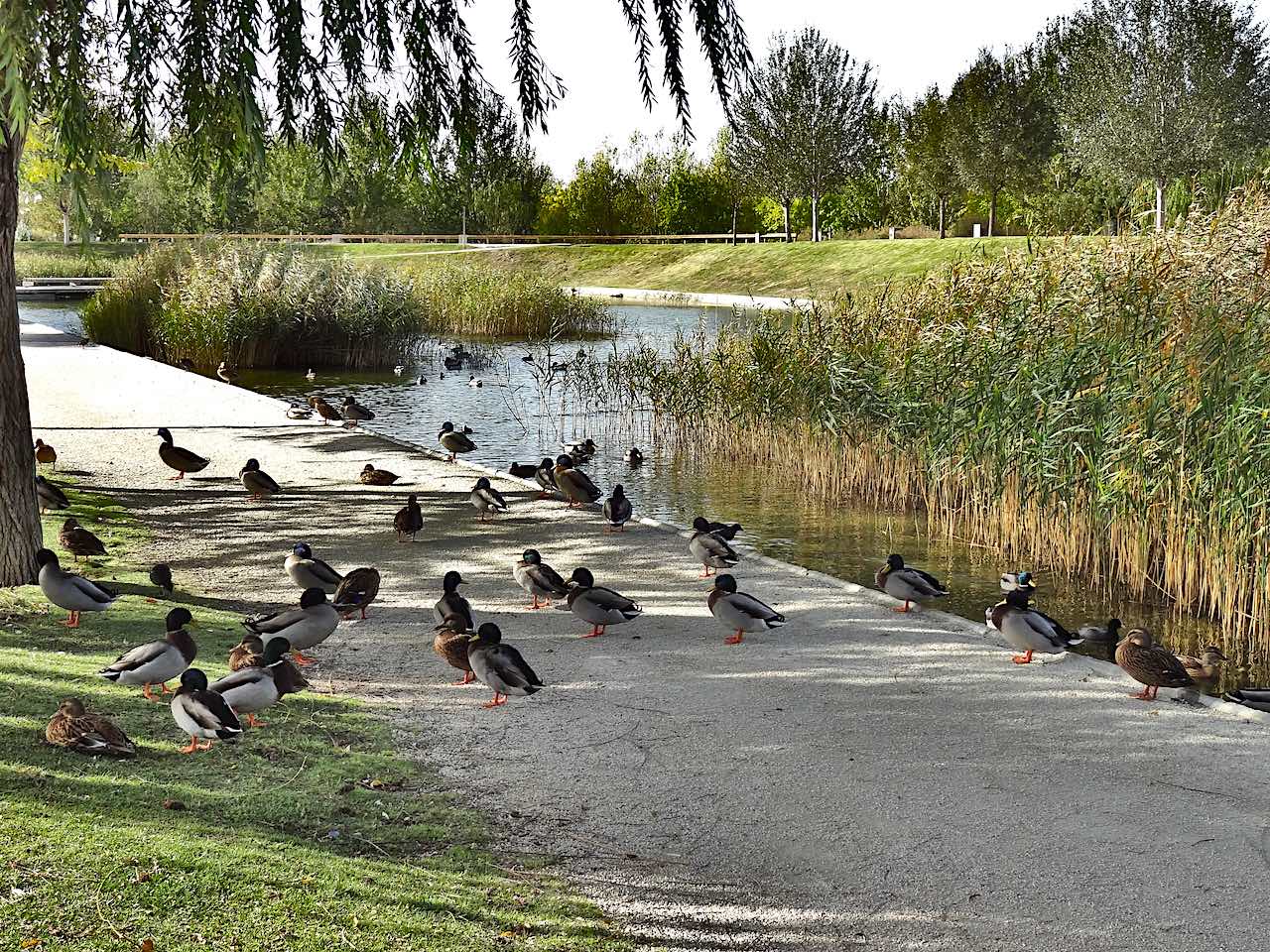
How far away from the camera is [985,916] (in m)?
4.73

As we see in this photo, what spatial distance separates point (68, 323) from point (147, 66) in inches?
1476

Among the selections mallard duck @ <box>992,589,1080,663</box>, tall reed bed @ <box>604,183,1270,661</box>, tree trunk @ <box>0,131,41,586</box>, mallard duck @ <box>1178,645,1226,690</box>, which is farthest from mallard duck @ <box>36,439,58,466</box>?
mallard duck @ <box>1178,645,1226,690</box>

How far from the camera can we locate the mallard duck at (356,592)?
8.80 m

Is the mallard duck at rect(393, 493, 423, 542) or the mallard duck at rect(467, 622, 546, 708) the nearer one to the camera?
the mallard duck at rect(467, 622, 546, 708)

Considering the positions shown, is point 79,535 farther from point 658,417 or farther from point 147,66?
point 658,417

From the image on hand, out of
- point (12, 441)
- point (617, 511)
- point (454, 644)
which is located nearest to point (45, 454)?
point (12, 441)

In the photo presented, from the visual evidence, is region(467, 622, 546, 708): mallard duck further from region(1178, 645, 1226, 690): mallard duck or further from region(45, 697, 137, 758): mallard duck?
region(1178, 645, 1226, 690): mallard duck

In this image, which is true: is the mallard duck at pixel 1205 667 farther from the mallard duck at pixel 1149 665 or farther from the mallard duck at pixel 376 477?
the mallard duck at pixel 376 477

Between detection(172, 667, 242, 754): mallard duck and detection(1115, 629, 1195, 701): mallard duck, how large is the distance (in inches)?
199

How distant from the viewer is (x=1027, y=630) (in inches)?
318

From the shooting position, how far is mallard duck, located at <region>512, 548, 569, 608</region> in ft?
30.0

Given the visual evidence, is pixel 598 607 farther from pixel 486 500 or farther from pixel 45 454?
pixel 45 454

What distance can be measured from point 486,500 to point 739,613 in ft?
15.5

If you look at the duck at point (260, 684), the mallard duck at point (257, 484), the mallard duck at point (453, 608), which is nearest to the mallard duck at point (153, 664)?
the duck at point (260, 684)
